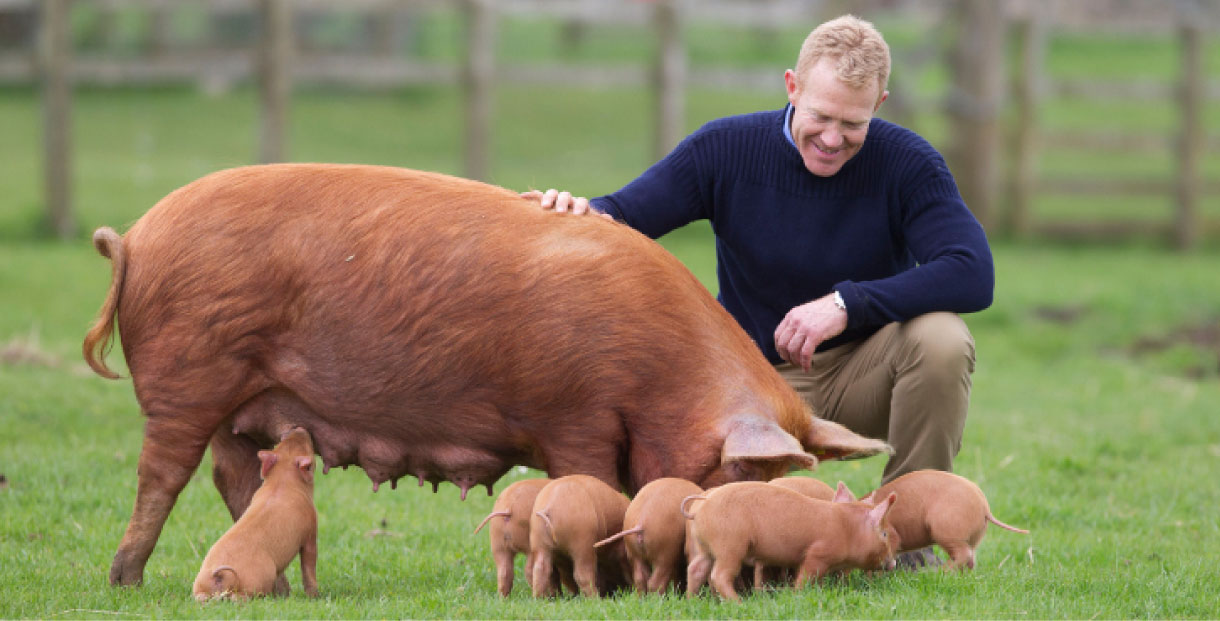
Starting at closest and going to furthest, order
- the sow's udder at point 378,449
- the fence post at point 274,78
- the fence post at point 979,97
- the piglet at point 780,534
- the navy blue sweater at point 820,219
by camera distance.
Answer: the piglet at point 780,534 → the sow's udder at point 378,449 → the navy blue sweater at point 820,219 → the fence post at point 274,78 → the fence post at point 979,97

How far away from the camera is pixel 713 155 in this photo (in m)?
4.76

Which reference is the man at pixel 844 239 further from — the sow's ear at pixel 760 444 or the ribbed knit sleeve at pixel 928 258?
the sow's ear at pixel 760 444

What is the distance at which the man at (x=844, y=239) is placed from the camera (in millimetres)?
4391

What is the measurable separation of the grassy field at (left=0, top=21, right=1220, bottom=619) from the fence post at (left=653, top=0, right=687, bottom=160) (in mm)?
890

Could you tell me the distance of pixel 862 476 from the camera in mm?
5902

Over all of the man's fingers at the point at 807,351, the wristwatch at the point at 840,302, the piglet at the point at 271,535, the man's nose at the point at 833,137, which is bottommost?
the piglet at the point at 271,535

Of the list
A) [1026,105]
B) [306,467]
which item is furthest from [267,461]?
[1026,105]

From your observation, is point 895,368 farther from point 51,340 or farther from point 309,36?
point 309,36

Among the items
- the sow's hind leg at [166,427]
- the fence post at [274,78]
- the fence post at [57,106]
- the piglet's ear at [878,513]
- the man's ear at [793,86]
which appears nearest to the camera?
the piglet's ear at [878,513]

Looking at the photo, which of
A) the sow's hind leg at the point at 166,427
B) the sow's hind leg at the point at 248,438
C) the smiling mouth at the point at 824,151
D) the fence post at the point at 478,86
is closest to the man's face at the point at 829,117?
the smiling mouth at the point at 824,151

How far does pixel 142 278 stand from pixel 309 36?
18097 mm

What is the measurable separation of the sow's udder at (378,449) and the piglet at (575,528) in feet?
1.20

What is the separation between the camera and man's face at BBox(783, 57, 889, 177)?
440 centimetres

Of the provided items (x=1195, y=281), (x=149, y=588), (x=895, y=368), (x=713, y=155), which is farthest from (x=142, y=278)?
(x=1195, y=281)
